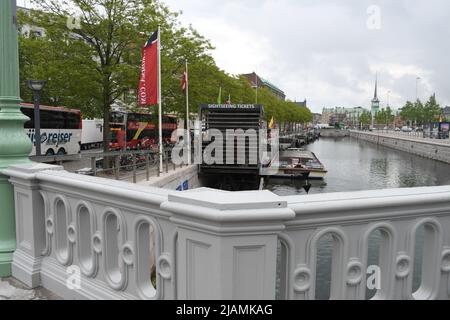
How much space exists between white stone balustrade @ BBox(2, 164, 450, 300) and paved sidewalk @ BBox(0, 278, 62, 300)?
0.22 m

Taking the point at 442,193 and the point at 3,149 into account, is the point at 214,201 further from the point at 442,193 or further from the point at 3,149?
the point at 3,149

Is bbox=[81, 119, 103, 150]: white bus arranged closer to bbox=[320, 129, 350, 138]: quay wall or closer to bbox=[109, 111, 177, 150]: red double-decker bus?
bbox=[109, 111, 177, 150]: red double-decker bus

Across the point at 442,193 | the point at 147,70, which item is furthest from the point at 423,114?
the point at 442,193

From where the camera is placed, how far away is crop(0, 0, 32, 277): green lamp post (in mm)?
4332

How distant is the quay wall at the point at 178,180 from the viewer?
663 inches

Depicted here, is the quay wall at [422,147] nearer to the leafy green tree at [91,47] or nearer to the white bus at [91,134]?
the white bus at [91,134]

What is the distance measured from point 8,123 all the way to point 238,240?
10.9 ft

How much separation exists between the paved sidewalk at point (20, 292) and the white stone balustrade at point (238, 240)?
8.5 inches

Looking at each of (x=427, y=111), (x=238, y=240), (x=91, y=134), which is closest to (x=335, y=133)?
(x=427, y=111)

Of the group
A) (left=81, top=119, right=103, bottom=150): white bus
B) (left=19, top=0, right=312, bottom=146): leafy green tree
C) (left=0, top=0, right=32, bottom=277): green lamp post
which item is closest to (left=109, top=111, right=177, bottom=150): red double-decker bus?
(left=81, top=119, right=103, bottom=150): white bus

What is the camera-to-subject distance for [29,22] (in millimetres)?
18297

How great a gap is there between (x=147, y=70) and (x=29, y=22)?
635 cm

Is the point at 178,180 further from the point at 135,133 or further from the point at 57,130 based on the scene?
the point at 135,133

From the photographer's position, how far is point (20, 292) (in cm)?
397
